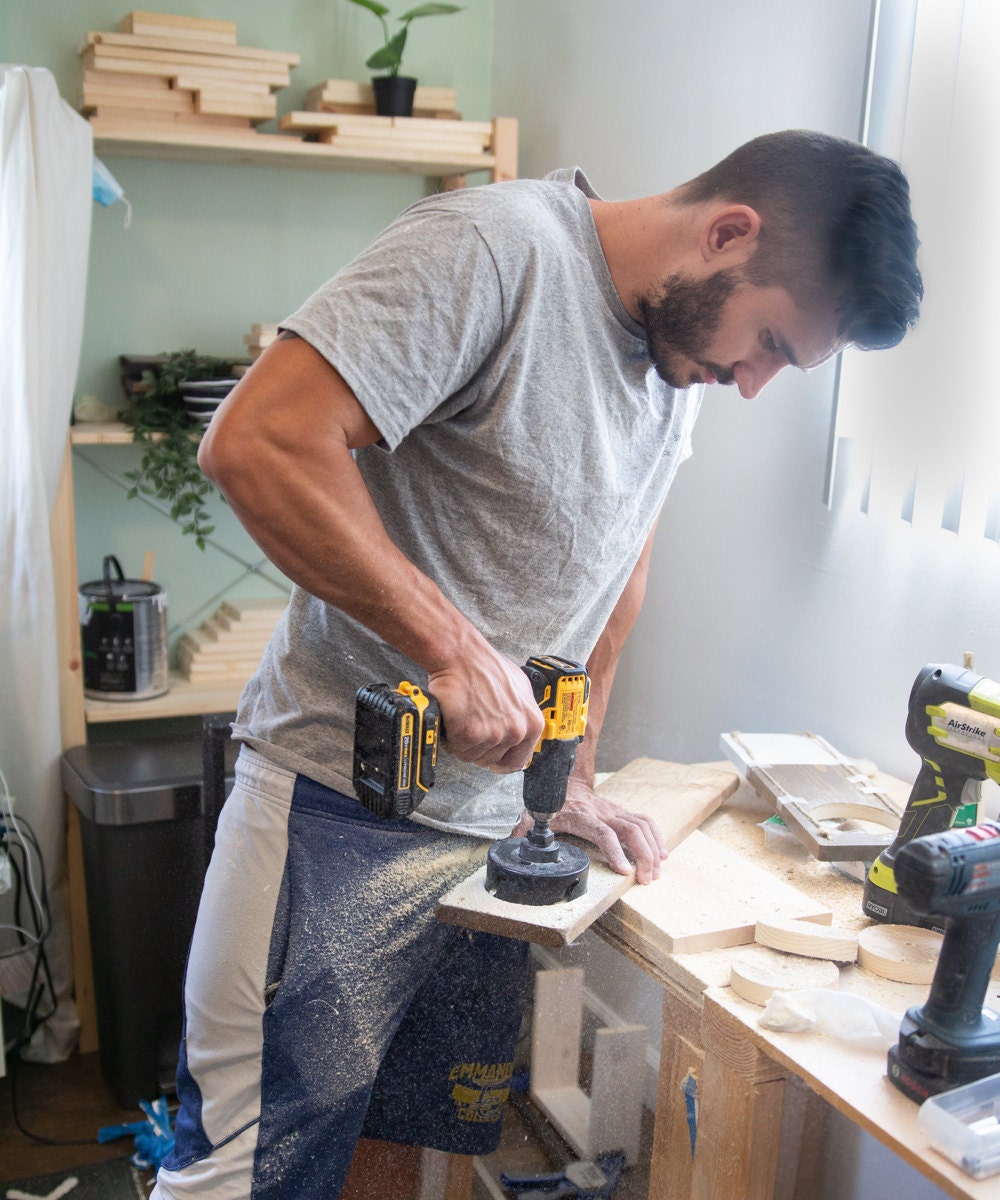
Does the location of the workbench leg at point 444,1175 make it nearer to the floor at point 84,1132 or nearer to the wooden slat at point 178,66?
the floor at point 84,1132

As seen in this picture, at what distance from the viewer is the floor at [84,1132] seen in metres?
1.69

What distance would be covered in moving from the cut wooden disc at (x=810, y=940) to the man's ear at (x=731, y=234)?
0.68 meters

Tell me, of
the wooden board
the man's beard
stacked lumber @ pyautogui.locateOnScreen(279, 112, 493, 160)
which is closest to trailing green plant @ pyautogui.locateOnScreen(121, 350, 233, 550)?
stacked lumber @ pyautogui.locateOnScreen(279, 112, 493, 160)

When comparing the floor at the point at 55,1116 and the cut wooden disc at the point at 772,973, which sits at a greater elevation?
the cut wooden disc at the point at 772,973

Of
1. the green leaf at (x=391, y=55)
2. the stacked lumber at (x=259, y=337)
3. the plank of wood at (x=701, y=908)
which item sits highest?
the green leaf at (x=391, y=55)

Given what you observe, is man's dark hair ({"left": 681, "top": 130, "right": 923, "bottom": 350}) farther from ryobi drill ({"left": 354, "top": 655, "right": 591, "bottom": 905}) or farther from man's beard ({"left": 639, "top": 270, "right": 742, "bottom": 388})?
ryobi drill ({"left": 354, "top": 655, "right": 591, "bottom": 905})

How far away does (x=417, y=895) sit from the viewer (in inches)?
53.3

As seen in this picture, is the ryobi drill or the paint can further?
the paint can

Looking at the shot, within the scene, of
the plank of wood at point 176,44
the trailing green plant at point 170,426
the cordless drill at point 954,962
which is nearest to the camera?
the cordless drill at point 954,962

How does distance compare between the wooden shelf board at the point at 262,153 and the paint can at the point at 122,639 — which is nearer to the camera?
the wooden shelf board at the point at 262,153

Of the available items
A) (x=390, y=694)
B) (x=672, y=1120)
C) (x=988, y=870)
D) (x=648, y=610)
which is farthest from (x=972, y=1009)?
(x=648, y=610)

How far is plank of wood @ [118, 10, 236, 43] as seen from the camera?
237cm

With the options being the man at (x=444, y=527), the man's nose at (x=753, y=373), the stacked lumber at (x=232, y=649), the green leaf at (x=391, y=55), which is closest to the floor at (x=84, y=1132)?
the man at (x=444, y=527)

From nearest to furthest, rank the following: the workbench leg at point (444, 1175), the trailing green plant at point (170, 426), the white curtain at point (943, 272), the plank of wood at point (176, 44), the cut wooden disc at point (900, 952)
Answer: the cut wooden disc at point (900, 952)
the white curtain at point (943, 272)
the workbench leg at point (444, 1175)
the plank of wood at point (176, 44)
the trailing green plant at point (170, 426)
